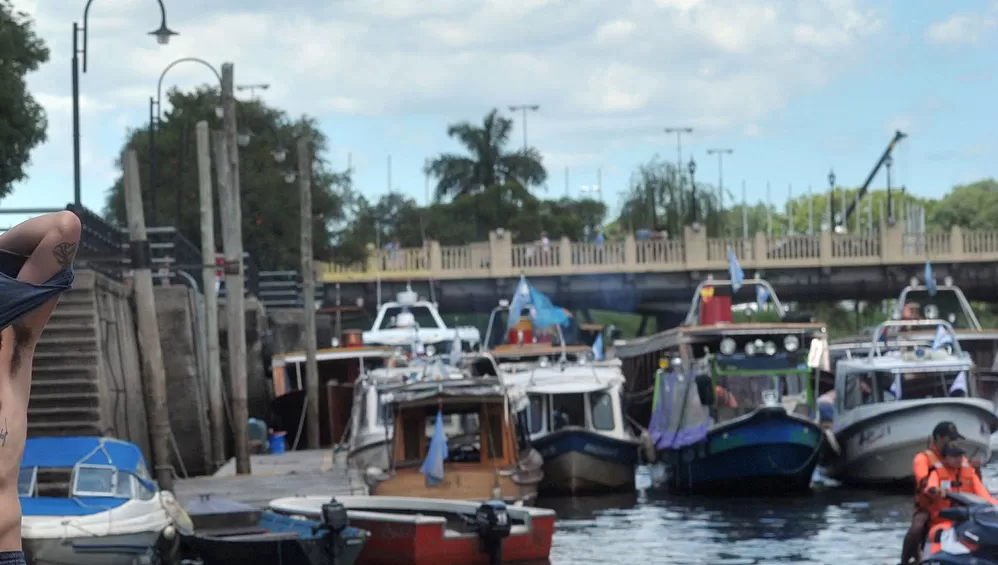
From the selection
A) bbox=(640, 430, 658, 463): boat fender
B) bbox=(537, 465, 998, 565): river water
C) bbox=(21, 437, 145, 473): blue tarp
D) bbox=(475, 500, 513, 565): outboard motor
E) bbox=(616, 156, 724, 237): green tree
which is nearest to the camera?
bbox=(21, 437, 145, 473): blue tarp

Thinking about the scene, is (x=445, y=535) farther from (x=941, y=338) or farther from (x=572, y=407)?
(x=941, y=338)

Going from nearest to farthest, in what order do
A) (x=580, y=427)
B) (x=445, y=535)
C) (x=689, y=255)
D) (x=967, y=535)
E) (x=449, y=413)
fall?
1. (x=967, y=535)
2. (x=445, y=535)
3. (x=449, y=413)
4. (x=580, y=427)
5. (x=689, y=255)

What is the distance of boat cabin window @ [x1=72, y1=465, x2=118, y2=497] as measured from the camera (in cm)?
1784

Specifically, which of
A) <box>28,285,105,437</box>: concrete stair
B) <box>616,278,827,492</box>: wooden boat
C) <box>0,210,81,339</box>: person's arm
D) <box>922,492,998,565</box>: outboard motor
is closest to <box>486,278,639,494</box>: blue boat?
<box>616,278,827,492</box>: wooden boat

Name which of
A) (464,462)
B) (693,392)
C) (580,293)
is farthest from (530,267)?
(464,462)

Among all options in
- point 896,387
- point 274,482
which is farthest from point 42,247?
point 896,387

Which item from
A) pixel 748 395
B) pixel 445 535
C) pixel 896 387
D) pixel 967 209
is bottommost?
pixel 445 535

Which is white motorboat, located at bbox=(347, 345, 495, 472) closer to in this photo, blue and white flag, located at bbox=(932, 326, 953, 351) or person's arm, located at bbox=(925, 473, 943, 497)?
blue and white flag, located at bbox=(932, 326, 953, 351)

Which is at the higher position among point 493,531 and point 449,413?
point 449,413

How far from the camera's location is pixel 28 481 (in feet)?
59.2

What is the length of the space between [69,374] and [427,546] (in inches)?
291

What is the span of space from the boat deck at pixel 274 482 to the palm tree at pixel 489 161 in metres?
77.1

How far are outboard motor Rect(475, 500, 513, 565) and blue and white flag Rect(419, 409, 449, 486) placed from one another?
3.99 meters

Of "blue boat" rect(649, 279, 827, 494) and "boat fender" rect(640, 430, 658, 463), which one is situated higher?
"blue boat" rect(649, 279, 827, 494)
